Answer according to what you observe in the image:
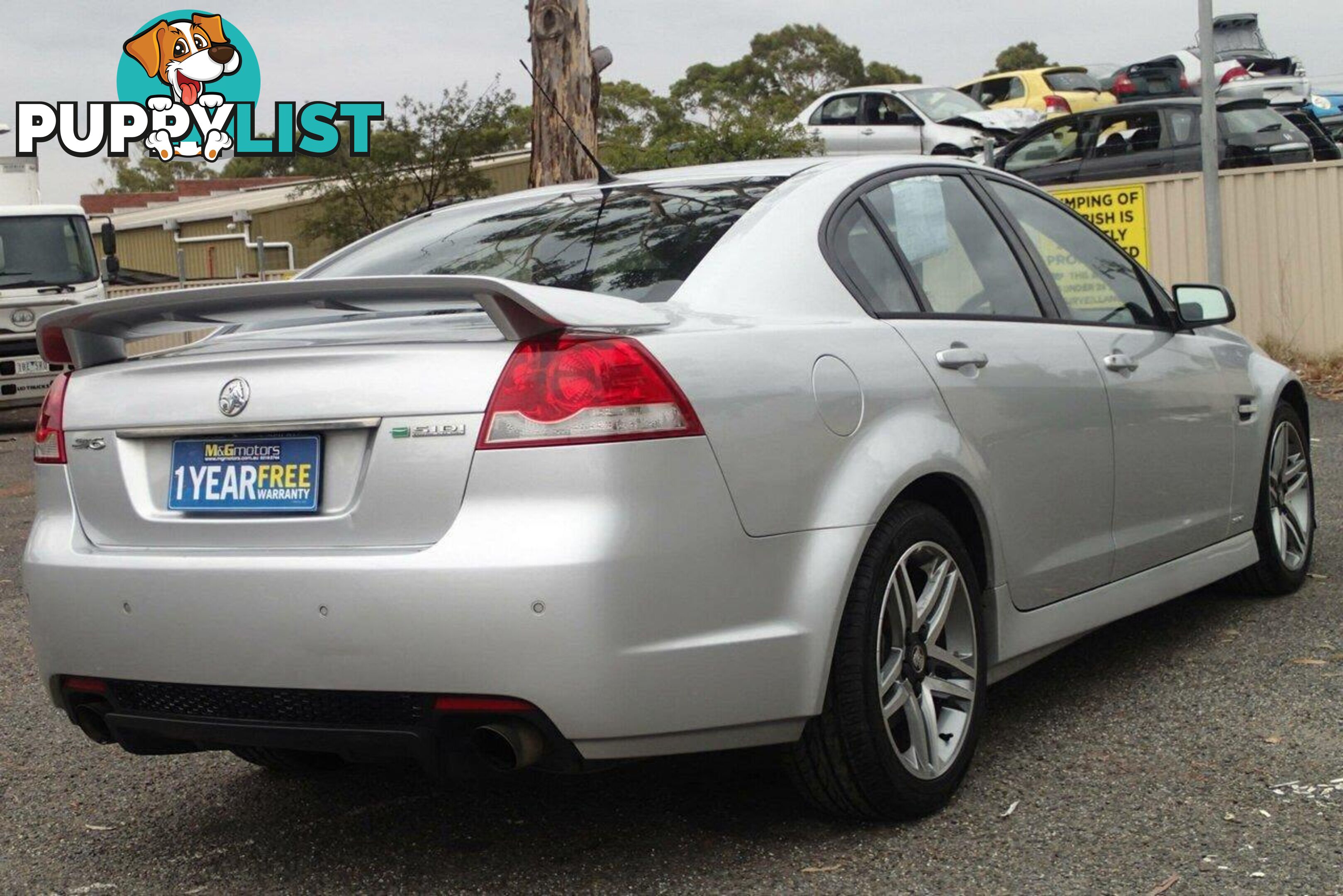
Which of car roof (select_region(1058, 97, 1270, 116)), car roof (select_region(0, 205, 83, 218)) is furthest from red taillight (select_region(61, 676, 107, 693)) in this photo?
car roof (select_region(0, 205, 83, 218))

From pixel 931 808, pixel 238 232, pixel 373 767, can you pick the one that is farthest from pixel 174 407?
pixel 238 232

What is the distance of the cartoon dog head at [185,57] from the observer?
2950cm

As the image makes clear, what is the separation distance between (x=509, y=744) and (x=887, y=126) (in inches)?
881

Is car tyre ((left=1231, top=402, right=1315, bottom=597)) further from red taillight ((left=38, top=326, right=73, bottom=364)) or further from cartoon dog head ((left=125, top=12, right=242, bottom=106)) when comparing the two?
cartoon dog head ((left=125, top=12, right=242, bottom=106))

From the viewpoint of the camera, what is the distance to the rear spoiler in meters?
3.14

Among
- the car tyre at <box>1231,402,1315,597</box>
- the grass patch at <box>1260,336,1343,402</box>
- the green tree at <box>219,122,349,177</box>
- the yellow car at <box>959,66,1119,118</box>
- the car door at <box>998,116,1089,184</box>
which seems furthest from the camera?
the green tree at <box>219,122,349,177</box>

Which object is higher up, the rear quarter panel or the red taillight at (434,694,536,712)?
A: the rear quarter panel

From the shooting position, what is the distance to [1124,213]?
14680 mm

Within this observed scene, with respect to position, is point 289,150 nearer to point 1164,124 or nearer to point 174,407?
point 1164,124

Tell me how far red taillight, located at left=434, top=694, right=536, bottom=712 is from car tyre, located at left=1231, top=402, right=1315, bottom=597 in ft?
10.9

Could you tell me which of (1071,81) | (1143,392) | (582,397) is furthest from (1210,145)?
(1071,81)

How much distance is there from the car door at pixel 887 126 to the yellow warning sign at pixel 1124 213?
9.28 m

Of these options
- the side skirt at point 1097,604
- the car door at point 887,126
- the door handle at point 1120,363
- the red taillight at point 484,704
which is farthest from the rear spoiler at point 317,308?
the car door at point 887,126

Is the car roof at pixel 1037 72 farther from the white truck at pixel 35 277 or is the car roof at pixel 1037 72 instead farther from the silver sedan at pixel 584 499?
the silver sedan at pixel 584 499
